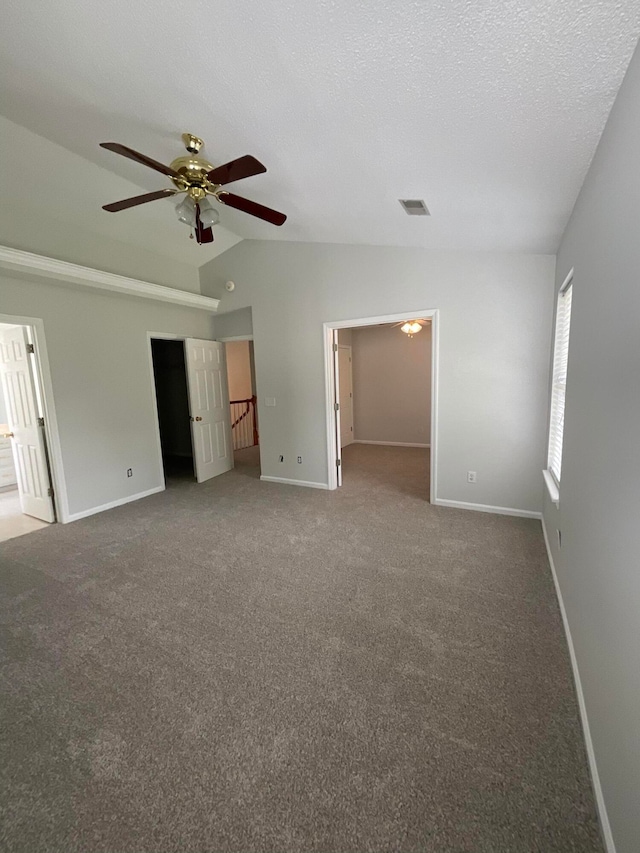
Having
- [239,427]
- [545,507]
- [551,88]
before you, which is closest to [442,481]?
[545,507]

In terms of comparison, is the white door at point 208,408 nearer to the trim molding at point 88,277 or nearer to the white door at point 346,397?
the trim molding at point 88,277

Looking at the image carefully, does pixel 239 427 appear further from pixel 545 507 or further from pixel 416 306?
pixel 545 507

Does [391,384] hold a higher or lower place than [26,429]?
higher

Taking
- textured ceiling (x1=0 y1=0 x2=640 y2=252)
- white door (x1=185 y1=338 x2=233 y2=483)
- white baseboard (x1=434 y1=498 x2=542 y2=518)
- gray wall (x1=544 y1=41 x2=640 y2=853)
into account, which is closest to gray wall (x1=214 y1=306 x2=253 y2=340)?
white door (x1=185 y1=338 x2=233 y2=483)

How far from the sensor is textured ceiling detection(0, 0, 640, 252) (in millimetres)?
1135

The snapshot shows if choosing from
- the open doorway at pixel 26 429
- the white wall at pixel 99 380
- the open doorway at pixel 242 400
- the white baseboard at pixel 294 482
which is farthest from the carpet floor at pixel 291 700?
the open doorway at pixel 242 400

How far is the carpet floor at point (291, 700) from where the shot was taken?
1.18m

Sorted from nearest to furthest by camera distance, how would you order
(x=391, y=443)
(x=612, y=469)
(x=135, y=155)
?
(x=612, y=469), (x=135, y=155), (x=391, y=443)

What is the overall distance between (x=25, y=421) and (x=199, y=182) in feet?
10.7

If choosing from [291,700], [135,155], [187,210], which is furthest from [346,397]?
[291,700]

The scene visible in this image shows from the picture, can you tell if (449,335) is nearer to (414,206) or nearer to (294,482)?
(414,206)

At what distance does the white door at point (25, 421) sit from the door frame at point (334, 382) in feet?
10.4

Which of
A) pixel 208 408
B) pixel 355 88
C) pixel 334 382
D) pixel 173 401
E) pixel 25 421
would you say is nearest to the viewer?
pixel 355 88

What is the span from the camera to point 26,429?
12.5ft
